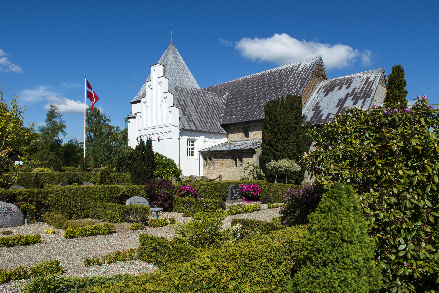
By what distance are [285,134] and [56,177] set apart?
61.5 ft

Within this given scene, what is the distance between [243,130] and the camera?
90.1ft

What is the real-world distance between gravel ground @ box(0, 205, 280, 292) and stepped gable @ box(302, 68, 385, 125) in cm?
1497

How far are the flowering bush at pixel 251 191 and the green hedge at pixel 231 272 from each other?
1179 cm

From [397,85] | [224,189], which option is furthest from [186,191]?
[397,85]

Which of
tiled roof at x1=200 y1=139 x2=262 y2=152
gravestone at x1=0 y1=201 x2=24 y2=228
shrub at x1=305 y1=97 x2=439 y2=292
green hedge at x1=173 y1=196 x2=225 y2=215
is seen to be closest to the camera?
shrub at x1=305 y1=97 x2=439 y2=292

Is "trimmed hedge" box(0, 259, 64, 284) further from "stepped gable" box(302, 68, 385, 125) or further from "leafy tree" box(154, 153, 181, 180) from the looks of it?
"stepped gable" box(302, 68, 385, 125)

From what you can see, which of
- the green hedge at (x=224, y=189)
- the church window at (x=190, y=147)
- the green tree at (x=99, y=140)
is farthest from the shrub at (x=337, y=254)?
the green tree at (x=99, y=140)

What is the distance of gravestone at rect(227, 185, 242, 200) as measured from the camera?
17.1m

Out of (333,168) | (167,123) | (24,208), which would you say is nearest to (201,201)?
(24,208)

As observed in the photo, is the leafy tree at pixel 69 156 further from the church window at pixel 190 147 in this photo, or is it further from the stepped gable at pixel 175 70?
the church window at pixel 190 147

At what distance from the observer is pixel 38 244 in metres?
9.30

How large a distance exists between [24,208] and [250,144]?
16.0 metres

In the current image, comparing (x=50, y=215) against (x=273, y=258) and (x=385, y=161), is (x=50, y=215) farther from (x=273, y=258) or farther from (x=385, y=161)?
(x=385, y=161)

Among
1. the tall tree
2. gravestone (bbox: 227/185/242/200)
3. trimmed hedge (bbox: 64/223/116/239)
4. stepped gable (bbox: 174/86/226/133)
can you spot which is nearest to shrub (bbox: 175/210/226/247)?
trimmed hedge (bbox: 64/223/116/239)
